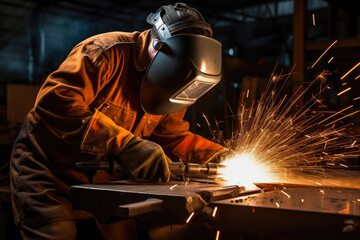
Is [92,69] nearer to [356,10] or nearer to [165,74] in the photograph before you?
[165,74]

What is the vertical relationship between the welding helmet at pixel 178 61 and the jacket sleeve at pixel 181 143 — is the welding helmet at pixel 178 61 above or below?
above

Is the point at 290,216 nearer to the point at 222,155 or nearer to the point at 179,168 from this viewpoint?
the point at 179,168

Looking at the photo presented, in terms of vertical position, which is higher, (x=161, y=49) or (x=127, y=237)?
(x=161, y=49)

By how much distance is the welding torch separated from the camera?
1.90 m

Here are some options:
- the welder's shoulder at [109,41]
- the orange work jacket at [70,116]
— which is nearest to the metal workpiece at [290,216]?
the orange work jacket at [70,116]

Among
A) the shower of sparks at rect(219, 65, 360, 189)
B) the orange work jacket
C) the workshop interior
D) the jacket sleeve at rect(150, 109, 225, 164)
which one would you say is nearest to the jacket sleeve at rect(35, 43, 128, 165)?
the orange work jacket

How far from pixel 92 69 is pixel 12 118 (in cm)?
409

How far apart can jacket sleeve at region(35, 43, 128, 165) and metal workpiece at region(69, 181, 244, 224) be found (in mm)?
237

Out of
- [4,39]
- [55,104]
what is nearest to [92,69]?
[55,104]

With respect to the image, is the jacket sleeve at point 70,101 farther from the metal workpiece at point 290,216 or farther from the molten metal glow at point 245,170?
the molten metal glow at point 245,170

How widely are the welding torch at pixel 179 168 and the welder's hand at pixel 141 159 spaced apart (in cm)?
4

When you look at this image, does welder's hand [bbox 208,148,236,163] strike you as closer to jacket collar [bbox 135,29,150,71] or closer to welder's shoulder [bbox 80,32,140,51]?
jacket collar [bbox 135,29,150,71]

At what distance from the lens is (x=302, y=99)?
3.95 m

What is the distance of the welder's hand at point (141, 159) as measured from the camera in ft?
6.29
